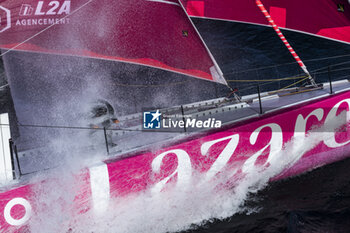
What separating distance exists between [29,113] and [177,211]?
2571mm

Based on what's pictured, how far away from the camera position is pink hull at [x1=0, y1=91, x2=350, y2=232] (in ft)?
12.7

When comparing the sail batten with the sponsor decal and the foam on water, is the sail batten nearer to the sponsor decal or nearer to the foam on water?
the foam on water

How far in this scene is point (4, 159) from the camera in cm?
402

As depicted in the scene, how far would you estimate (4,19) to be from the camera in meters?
4.27

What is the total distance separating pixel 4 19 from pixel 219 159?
295 centimetres

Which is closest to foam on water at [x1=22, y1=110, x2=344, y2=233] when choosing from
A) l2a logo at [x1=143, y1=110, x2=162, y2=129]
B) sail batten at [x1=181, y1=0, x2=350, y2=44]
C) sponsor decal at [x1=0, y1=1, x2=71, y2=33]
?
l2a logo at [x1=143, y1=110, x2=162, y2=129]

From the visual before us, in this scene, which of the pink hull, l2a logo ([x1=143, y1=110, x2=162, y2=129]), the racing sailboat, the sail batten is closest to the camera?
the pink hull

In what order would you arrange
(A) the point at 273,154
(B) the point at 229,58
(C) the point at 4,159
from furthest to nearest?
(B) the point at 229,58 → (A) the point at 273,154 → (C) the point at 4,159

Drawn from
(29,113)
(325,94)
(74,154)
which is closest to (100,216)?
(74,154)

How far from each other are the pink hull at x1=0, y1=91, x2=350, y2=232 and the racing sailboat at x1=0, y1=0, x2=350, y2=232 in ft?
0.04

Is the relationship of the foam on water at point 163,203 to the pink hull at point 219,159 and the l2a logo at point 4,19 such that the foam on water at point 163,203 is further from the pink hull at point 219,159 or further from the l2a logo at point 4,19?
the l2a logo at point 4,19

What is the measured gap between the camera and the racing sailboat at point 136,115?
4.21 metres

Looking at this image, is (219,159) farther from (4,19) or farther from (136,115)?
(4,19)

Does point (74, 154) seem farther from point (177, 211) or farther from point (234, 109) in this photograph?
point (234, 109)
